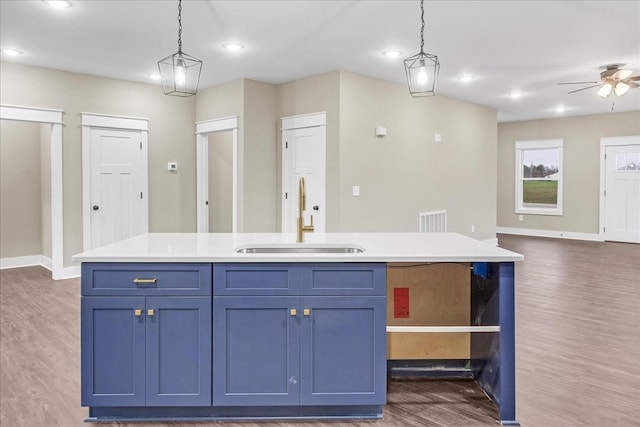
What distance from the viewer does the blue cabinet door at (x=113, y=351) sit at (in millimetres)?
2244

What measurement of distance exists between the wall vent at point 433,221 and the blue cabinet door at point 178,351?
5.32 m

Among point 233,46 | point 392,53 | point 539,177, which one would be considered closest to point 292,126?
point 233,46

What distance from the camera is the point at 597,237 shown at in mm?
9734

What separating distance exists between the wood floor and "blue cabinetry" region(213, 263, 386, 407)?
0.19 metres

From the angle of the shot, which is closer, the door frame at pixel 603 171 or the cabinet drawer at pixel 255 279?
the cabinet drawer at pixel 255 279

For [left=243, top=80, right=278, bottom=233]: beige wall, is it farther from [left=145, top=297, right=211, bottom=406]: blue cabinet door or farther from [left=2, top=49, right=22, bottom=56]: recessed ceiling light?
[left=145, top=297, right=211, bottom=406]: blue cabinet door

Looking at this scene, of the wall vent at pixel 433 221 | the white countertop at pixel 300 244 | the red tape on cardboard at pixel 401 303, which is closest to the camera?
the white countertop at pixel 300 244

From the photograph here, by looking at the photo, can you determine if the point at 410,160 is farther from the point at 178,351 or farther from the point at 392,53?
the point at 178,351

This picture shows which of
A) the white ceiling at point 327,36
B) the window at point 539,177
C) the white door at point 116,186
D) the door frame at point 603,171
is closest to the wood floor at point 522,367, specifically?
the white door at point 116,186

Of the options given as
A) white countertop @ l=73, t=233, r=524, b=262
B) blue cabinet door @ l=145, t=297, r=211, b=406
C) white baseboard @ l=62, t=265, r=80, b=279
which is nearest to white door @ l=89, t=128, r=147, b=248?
white baseboard @ l=62, t=265, r=80, b=279

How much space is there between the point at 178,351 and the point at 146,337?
168 mm

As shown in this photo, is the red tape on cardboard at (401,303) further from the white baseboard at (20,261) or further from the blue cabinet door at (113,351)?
the white baseboard at (20,261)

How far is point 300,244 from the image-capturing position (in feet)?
8.77

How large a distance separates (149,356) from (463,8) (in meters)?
3.60
